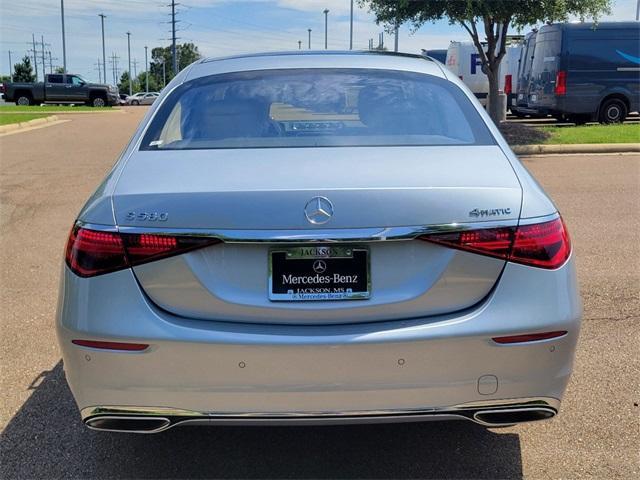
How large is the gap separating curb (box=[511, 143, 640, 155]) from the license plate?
11979 millimetres

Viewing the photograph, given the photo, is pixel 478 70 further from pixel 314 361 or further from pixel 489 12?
pixel 314 361

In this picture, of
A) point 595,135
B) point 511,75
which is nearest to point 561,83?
point 595,135

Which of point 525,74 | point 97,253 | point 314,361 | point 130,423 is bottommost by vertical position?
point 130,423

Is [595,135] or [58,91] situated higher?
[58,91]

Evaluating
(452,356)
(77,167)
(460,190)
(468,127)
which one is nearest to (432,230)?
(460,190)

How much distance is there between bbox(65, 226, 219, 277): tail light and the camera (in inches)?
97.3

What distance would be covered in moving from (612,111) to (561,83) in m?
1.85

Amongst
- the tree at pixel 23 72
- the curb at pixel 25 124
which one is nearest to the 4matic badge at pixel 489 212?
the curb at pixel 25 124

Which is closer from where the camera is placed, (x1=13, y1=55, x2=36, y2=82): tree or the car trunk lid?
the car trunk lid

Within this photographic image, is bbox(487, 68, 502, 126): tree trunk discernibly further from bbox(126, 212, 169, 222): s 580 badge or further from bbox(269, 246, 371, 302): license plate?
bbox(126, 212, 169, 222): s 580 badge

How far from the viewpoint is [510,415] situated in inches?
104

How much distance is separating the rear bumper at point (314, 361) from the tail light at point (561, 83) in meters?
18.3

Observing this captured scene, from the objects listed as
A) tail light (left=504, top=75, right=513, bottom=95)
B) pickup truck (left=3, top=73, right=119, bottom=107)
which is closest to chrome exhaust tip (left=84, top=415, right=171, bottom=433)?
tail light (left=504, top=75, right=513, bottom=95)

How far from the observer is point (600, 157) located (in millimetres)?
13172
